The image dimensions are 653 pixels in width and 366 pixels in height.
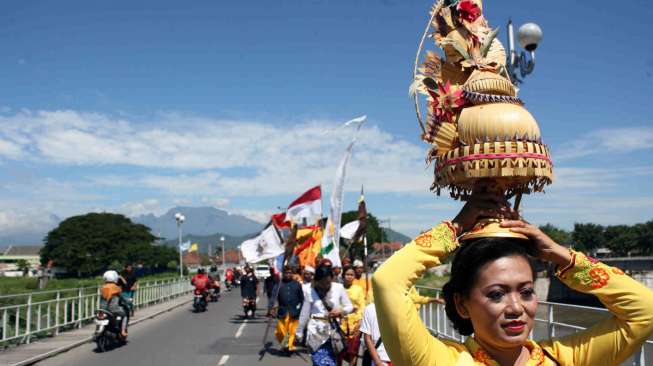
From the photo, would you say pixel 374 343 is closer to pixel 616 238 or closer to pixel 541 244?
pixel 541 244

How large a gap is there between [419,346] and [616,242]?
271 feet

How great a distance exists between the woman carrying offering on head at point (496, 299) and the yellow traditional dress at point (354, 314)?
15.7ft

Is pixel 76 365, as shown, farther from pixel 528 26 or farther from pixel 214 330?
pixel 528 26

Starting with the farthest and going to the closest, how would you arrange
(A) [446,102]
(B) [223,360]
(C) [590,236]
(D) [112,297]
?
(C) [590,236] → (D) [112,297] → (B) [223,360] → (A) [446,102]

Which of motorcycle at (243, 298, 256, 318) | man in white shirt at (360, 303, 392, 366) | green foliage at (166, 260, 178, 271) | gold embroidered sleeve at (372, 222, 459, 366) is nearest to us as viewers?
gold embroidered sleeve at (372, 222, 459, 366)

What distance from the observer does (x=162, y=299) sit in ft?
88.1

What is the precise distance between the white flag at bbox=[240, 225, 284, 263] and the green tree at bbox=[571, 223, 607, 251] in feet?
245

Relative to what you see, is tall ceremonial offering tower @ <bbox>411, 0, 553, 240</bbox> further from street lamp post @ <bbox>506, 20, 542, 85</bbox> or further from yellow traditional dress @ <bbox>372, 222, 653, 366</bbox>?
street lamp post @ <bbox>506, 20, 542, 85</bbox>

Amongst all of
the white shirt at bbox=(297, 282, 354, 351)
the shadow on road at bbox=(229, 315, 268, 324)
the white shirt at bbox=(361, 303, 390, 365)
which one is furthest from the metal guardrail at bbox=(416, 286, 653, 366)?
the shadow on road at bbox=(229, 315, 268, 324)

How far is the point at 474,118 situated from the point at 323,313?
508 centimetres

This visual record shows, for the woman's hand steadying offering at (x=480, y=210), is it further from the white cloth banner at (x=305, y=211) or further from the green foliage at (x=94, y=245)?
the green foliage at (x=94, y=245)

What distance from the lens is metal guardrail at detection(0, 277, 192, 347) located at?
38.8 feet

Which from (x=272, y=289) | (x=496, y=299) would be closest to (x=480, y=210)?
(x=496, y=299)

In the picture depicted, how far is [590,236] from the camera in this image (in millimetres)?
83562
